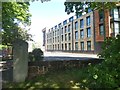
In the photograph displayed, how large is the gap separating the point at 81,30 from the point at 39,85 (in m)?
46.5

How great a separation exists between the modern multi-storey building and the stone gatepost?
21212mm

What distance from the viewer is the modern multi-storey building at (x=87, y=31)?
41.4 m

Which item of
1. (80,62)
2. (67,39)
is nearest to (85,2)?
(80,62)

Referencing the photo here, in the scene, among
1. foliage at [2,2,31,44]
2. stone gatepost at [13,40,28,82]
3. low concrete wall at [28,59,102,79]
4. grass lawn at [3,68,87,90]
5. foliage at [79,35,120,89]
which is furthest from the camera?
foliage at [2,2,31,44]

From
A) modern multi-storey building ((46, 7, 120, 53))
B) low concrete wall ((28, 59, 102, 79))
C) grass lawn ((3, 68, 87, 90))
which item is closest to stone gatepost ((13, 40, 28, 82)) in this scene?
grass lawn ((3, 68, 87, 90))

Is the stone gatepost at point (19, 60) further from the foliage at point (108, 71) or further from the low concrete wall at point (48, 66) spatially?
the foliage at point (108, 71)

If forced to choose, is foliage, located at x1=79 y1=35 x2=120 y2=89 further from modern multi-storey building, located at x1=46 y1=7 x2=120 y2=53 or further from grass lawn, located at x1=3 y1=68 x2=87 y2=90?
modern multi-storey building, located at x1=46 y1=7 x2=120 y2=53

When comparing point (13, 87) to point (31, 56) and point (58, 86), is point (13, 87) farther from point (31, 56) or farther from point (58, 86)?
point (31, 56)

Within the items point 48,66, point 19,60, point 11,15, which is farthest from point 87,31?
point 19,60

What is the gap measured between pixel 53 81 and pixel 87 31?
4211cm

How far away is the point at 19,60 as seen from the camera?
1001 centimetres

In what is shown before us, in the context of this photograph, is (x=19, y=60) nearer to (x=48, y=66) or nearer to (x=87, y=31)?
(x=48, y=66)

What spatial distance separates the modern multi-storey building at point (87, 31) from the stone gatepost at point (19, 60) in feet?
69.6

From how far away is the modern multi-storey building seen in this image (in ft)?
136
